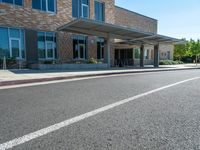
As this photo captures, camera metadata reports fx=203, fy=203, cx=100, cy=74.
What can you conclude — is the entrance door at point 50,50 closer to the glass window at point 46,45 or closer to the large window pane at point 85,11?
the glass window at point 46,45

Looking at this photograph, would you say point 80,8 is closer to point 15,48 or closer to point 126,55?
point 15,48

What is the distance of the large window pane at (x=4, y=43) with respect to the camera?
1938cm

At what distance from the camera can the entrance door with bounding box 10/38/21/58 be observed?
19986mm

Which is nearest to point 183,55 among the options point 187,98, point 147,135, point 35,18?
point 35,18

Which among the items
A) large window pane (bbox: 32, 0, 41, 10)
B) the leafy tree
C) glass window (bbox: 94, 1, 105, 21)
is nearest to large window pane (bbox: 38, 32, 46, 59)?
large window pane (bbox: 32, 0, 41, 10)

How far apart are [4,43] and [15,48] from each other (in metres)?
1.12

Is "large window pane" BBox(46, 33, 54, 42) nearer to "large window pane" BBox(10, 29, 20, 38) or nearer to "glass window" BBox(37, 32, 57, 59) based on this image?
"glass window" BBox(37, 32, 57, 59)

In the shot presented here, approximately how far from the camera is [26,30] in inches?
823

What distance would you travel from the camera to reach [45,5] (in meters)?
22.3

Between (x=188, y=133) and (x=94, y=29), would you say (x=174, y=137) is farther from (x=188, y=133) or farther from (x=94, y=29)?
(x=94, y=29)

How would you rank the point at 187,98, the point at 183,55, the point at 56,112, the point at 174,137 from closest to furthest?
the point at 174,137 < the point at 56,112 < the point at 187,98 < the point at 183,55

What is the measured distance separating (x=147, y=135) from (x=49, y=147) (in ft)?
5.59

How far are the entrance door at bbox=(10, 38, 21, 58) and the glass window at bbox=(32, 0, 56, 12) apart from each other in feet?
14.0

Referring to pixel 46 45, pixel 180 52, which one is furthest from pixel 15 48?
pixel 180 52
